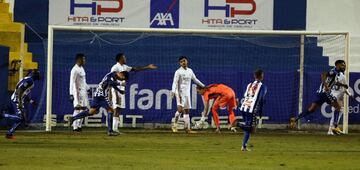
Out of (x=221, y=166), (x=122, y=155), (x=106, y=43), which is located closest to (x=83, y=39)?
(x=106, y=43)

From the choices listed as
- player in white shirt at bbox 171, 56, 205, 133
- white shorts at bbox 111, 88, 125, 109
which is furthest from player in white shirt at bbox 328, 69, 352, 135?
white shorts at bbox 111, 88, 125, 109

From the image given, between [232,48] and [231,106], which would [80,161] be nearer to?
[231,106]

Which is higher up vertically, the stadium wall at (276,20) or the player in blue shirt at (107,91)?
the stadium wall at (276,20)

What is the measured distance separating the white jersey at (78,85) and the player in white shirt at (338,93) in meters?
7.52

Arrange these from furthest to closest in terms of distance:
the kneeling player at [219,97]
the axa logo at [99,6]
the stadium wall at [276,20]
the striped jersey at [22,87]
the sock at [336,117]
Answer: the axa logo at [99,6], the stadium wall at [276,20], the kneeling player at [219,97], the sock at [336,117], the striped jersey at [22,87]

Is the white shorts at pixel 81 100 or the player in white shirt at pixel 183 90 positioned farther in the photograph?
the player in white shirt at pixel 183 90

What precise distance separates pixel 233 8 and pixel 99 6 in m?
5.06

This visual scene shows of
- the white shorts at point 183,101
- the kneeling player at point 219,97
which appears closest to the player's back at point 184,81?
the white shorts at point 183,101

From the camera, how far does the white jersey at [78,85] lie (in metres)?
29.0

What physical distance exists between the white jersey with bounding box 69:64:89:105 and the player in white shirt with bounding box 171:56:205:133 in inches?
106

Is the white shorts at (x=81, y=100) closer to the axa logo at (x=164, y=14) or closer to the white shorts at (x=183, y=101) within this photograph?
the white shorts at (x=183, y=101)

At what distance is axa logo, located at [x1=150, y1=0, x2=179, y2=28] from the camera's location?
1467 inches

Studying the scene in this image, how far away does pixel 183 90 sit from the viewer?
2998 centimetres

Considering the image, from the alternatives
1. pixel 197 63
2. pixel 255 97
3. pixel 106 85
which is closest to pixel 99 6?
Result: pixel 197 63
